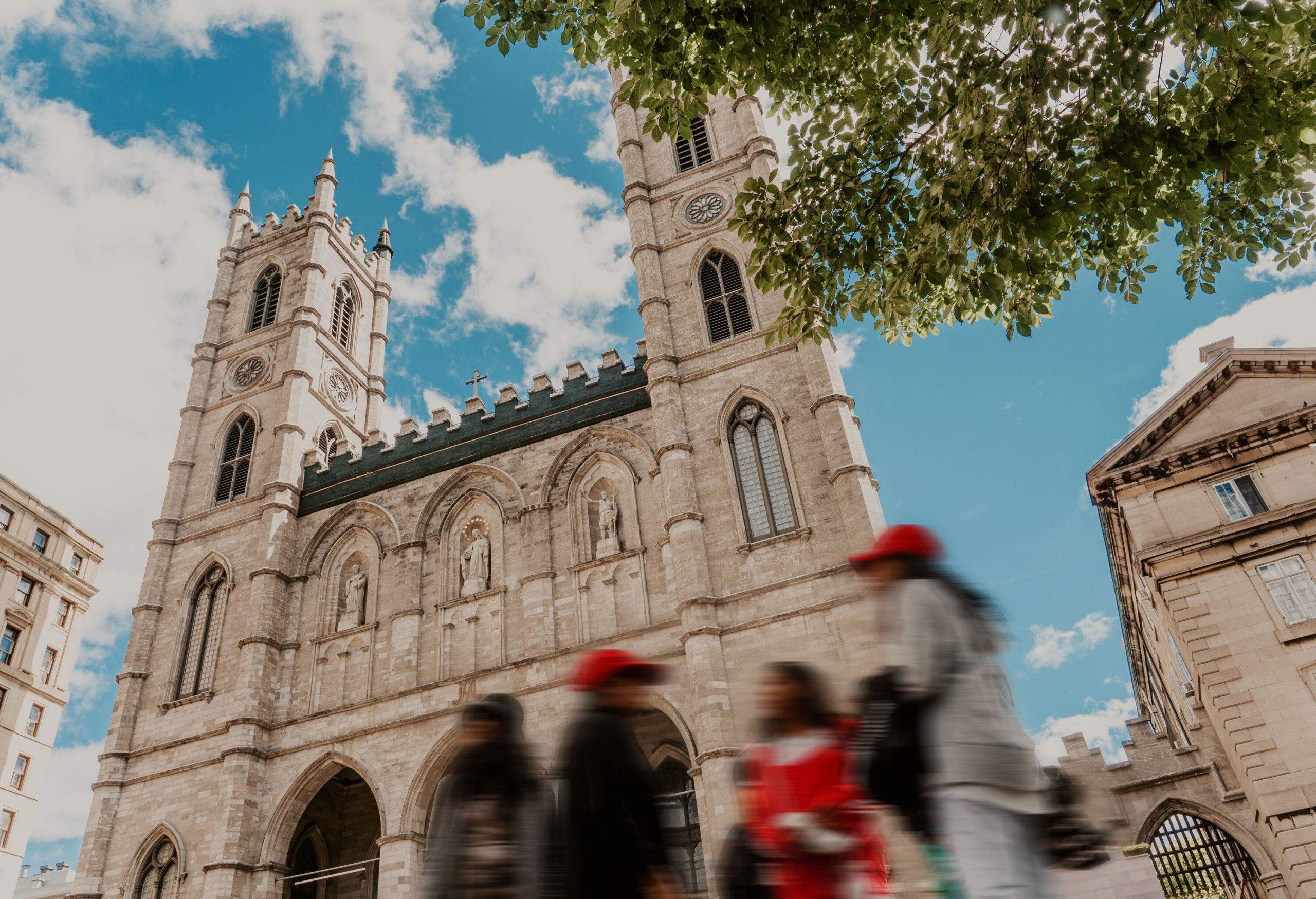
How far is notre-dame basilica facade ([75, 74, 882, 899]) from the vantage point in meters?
18.6

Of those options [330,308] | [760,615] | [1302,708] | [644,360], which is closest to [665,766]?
[760,615]

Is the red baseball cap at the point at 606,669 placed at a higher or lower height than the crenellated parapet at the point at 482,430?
lower

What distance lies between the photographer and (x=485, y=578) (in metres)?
21.8

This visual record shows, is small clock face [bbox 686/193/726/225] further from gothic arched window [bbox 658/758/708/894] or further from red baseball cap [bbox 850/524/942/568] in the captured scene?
red baseball cap [bbox 850/524/942/568]

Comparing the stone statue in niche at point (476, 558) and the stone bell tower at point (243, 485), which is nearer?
the stone bell tower at point (243, 485)

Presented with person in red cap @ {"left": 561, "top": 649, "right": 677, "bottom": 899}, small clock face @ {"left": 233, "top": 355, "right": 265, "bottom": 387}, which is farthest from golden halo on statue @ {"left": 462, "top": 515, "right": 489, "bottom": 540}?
person in red cap @ {"left": 561, "top": 649, "right": 677, "bottom": 899}

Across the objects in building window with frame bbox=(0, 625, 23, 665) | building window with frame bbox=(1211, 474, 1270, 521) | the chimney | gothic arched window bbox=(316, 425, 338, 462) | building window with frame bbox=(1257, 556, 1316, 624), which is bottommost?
building window with frame bbox=(1257, 556, 1316, 624)

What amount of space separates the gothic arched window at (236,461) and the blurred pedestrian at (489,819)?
976 inches

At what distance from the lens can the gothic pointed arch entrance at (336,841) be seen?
20.6m

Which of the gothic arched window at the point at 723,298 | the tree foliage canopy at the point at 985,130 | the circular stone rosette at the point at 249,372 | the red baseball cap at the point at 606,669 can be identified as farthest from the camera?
the circular stone rosette at the point at 249,372

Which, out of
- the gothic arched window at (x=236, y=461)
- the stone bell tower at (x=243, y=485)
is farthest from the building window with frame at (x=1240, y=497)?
the gothic arched window at (x=236, y=461)

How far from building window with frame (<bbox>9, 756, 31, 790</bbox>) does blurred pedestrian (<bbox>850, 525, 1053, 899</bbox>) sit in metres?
48.2

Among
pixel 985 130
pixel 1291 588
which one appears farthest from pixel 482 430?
pixel 1291 588

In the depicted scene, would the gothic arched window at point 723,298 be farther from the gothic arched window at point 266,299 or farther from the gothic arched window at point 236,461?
the gothic arched window at point 266,299
